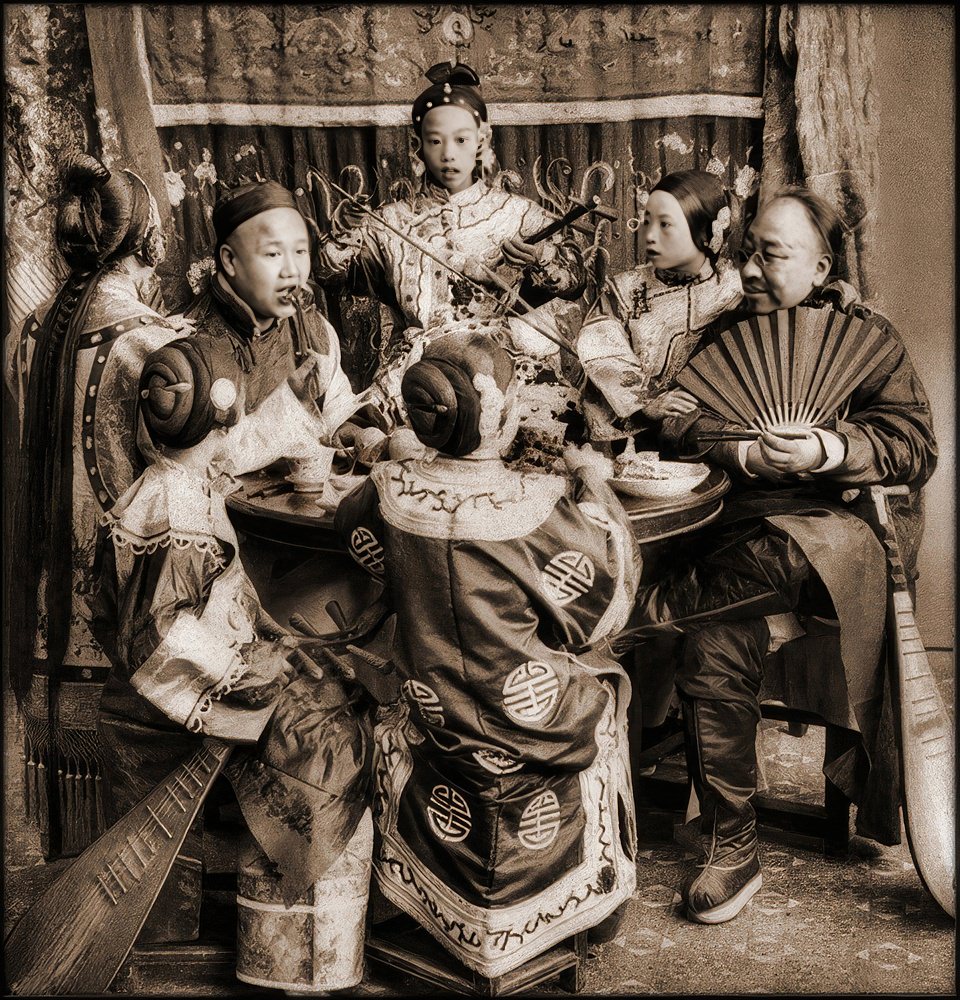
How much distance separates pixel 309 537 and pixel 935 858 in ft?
7.07

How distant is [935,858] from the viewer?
4562 mm

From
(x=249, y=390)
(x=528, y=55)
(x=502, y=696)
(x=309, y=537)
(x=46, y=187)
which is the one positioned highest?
(x=528, y=55)

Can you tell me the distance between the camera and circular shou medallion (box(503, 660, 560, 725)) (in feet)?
12.9

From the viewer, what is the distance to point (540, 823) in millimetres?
4043

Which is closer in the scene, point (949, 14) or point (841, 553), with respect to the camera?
point (841, 553)

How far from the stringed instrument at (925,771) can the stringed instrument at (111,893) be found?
6.79 feet

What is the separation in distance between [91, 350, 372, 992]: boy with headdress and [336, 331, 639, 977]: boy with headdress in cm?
19

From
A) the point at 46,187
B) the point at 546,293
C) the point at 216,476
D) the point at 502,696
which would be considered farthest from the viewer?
the point at 46,187

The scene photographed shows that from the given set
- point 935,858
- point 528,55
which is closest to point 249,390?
point 528,55

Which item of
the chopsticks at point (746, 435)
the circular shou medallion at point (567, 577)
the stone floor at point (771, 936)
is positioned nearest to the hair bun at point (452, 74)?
the chopsticks at point (746, 435)

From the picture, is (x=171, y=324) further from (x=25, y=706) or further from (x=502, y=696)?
(x=502, y=696)

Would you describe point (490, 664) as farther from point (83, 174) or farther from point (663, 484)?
point (83, 174)

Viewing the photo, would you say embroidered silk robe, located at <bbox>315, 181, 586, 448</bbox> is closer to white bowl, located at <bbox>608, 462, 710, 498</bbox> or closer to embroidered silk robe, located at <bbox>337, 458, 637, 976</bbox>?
white bowl, located at <bbox>608, 462, 710, 498</bbox>

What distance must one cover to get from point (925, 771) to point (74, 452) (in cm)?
294
